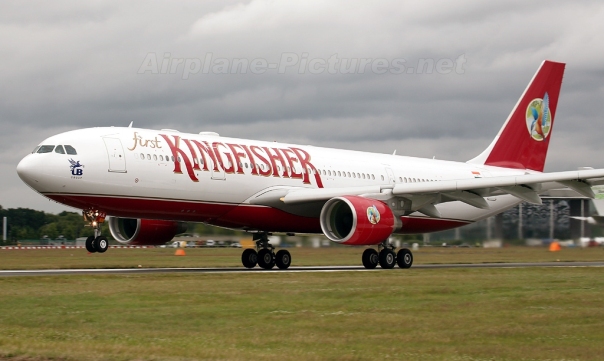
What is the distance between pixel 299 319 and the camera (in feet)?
50.0

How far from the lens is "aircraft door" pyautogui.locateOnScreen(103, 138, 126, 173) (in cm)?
2761

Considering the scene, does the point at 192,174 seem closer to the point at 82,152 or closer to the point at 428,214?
the point at 82,152

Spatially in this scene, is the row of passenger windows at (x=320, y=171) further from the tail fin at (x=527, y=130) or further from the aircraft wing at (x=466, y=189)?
the tail fin at (x=527, y=130)

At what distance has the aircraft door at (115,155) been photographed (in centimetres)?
2761

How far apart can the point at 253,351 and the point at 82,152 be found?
660 inches

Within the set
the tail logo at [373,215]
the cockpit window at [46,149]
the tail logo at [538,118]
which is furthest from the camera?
the tail logo at [538,118]

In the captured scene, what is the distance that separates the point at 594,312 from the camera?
1623 centimetres

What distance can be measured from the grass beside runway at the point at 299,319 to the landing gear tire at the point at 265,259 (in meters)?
10.4

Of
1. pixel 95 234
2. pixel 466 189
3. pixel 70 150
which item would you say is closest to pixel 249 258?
pixel 95 234

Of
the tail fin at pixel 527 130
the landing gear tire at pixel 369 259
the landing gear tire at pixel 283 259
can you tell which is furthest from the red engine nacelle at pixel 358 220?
the tail fin at pixel 527 130

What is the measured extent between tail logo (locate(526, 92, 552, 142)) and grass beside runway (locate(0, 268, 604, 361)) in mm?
19463

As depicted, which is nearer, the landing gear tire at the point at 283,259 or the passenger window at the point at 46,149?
the passenger window at the point at 46,149

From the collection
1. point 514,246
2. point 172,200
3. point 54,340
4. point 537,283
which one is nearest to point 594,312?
point 537,283

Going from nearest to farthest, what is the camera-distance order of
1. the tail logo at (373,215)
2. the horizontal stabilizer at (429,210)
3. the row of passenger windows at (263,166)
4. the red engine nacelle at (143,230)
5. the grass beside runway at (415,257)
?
1. the row of passenger windows at (263,166)
2. the tail logo at (373,215)
3. the horizontal stabilizer at (429,210)
4. the red engine nacelle at (143,230)
5. the grass beside runway at (415,257)
